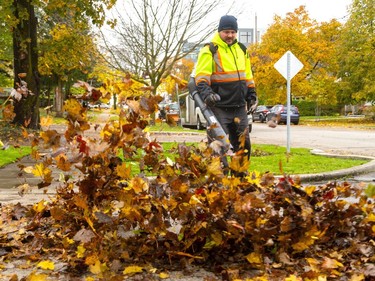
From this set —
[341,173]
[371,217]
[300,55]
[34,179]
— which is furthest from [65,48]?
Result: [300,55]

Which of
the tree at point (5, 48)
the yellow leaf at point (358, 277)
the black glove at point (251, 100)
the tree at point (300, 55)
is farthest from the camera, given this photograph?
the tree at point (300, 55)

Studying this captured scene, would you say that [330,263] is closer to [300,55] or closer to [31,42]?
[31,42]

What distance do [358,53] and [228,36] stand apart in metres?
35.7

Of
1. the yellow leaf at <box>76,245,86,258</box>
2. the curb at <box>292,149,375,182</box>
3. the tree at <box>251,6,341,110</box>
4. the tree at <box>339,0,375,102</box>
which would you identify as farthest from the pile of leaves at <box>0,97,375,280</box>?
the tree at <box>251,6,341,110</box>

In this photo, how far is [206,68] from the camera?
18.4 ft

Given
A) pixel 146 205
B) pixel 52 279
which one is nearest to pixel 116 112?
pixel 146 205

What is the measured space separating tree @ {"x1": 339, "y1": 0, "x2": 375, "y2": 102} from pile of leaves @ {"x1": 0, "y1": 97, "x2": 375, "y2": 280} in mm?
35558

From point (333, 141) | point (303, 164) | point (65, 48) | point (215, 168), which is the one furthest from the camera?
point (65, 48)

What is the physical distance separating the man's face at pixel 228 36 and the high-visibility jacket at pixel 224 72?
3 cm

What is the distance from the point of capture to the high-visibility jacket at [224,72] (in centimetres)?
560

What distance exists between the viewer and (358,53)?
127 feet

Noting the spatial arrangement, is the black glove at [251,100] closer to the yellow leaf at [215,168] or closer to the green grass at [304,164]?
the green grass at [304,164]

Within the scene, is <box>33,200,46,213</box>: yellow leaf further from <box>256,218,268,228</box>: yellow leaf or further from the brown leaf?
<box>256,218,268,228</box>: yellow leaf

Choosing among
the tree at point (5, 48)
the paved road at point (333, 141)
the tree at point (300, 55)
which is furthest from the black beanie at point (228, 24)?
the tree at point (300, 55)
